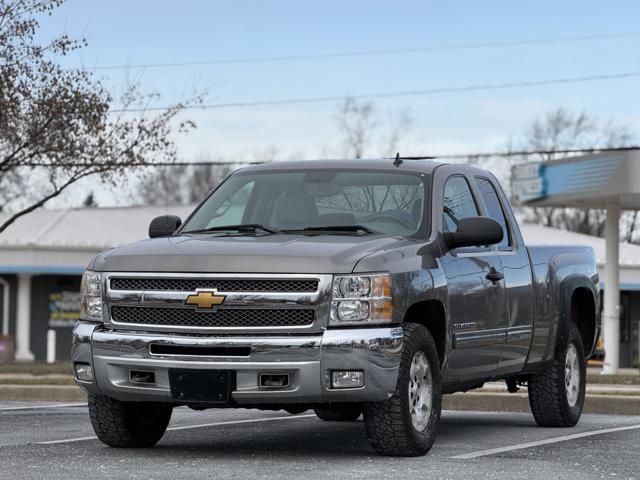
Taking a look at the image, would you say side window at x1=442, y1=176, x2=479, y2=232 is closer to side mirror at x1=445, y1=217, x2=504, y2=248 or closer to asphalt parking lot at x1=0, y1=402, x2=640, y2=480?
side mirror at x1=445, y1=217, x2=504, y2=248

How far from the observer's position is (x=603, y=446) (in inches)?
400

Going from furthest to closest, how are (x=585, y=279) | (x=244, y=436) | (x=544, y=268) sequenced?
(x=585, y=279) → (x=544, y=268) → (x=244, y=436)

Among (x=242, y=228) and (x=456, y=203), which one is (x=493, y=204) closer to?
(x=456, y=203)

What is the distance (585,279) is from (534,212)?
62513 millimetres

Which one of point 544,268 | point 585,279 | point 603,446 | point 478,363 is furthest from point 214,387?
point 585,279

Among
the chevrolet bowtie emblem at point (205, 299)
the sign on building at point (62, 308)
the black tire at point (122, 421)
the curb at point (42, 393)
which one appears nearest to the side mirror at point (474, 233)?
the chevrolet bowtie emblem at point (205, 299)

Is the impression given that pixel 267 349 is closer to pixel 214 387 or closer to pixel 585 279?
pixel 214 387

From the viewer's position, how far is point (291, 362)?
854cm

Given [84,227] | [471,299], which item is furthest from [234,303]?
[84,227]

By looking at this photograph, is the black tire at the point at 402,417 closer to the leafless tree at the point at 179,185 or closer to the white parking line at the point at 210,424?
the white parking line at the point at 210,424

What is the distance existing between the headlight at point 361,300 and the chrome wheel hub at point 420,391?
497 mm

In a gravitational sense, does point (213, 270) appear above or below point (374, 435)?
above

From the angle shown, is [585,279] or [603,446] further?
[585,279]

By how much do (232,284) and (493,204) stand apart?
3.27 metres
